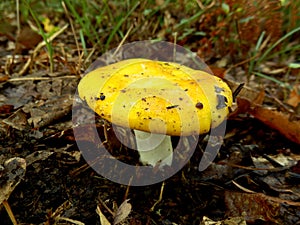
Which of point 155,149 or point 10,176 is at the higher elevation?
point 10,176

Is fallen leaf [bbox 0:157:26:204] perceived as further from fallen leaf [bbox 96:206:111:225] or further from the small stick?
fallen leaf [bbox 96:206:111:225]

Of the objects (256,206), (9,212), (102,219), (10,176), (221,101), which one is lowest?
(256,206)

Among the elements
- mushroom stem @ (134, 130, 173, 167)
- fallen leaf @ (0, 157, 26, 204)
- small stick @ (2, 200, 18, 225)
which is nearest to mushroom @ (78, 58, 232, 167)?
mushroom stem @ (134, 130, 173, 167)

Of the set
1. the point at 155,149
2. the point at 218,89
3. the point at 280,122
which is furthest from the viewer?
the point at 280,122

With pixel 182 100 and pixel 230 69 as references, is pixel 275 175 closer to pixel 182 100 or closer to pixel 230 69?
pixel 182 100

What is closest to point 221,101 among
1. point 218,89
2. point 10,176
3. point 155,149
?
point 218,89

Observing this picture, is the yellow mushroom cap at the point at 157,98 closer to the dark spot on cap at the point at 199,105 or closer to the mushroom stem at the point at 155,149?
the dark spot on cap at the point at 199,105

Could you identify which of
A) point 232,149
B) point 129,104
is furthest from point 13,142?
point 232,149

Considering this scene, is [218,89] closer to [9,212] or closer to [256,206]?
[256,206]
